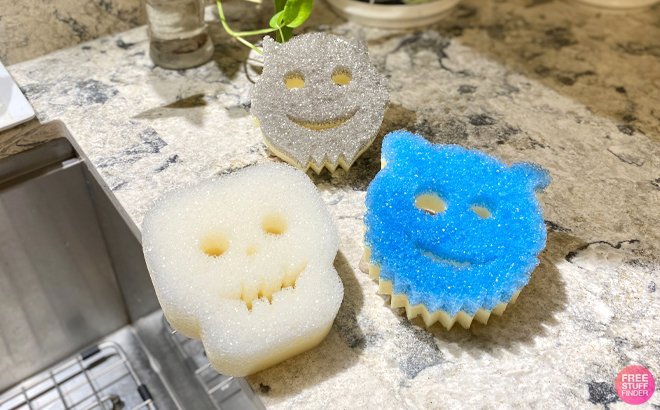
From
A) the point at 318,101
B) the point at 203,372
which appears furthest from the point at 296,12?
the point at 203,372

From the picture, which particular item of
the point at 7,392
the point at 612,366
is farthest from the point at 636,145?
the point at 7,392

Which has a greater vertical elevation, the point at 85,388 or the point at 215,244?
the point at 215,244

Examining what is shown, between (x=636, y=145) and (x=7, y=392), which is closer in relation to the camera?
(x=636, y=145)

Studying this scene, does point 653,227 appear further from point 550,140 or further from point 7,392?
point 7,392

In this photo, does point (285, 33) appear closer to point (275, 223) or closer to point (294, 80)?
point (294, 80)

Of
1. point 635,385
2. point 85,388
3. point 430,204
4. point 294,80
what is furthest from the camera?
point 85,388

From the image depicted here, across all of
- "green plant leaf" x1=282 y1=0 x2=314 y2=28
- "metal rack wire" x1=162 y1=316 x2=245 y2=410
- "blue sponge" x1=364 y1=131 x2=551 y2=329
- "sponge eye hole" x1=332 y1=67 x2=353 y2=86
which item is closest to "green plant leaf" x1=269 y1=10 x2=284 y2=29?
"green plant leaf" x1=282 y1=0 x2=314 y2=28

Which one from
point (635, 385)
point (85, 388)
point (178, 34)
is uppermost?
point (178, 34)

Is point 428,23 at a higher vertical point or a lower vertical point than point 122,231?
higher
